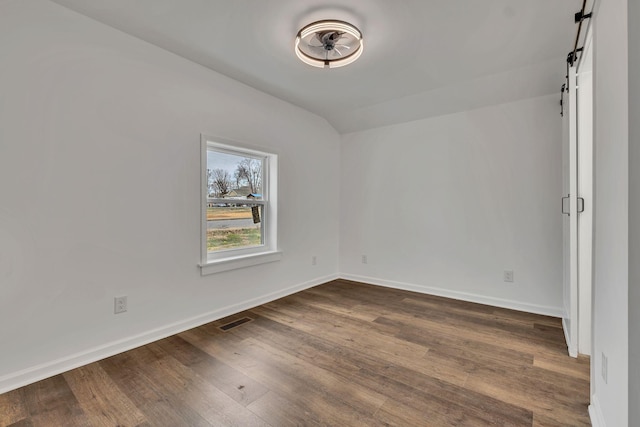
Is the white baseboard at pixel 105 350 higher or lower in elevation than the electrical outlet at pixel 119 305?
lower

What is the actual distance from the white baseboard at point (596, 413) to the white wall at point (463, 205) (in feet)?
5.75

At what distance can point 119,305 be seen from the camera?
7.41ft

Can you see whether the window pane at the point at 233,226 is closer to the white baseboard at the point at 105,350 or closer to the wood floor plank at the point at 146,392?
the white baseboard at the point at 105,350

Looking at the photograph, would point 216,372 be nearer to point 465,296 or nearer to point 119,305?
point 119,305

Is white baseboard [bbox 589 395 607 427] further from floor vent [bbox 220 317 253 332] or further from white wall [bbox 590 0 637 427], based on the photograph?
floor vent [bbox 220 317 253 332]

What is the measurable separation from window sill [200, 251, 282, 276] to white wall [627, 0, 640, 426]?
2.79 metres

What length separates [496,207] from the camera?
130 inches

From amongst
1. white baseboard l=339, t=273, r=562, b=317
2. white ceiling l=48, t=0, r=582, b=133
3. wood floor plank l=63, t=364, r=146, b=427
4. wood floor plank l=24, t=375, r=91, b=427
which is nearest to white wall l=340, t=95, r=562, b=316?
white baseboard l=339, t=273, r=562, b=317

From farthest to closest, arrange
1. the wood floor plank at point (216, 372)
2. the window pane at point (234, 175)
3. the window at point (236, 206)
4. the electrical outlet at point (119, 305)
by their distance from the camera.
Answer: the window pane at point (234, 175) → the window at point (236, 206) → the electrical outlet at point (119, 305) → the wood floor plank at point (216, 372)

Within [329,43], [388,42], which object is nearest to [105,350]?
[329,43]

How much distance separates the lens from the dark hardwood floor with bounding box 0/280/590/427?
1568 mm

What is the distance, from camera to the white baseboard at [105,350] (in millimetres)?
1823

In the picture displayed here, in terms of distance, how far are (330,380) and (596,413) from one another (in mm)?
1363

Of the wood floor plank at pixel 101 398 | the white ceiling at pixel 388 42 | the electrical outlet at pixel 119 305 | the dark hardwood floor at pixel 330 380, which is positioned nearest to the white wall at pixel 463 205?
the white ceiling at pixel 388 42
